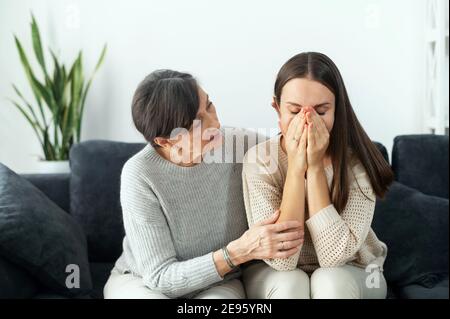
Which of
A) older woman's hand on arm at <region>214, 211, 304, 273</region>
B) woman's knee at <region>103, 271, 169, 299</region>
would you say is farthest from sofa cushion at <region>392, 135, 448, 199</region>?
woman's knee at <region>103, 271, 169, 299</region>

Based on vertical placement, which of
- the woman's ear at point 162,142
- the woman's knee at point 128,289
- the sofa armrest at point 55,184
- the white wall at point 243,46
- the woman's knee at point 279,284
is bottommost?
the woman's knee at point 128,289

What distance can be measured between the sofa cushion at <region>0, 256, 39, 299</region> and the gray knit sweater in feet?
0.81

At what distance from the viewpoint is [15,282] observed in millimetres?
885

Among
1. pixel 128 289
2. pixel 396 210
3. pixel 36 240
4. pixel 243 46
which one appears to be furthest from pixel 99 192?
pixel 396 210

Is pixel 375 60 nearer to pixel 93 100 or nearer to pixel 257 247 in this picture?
pixel 257 247

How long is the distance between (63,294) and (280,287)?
409 millimetres

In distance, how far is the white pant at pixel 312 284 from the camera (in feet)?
2.13

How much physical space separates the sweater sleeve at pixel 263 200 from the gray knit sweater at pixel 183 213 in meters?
0.03

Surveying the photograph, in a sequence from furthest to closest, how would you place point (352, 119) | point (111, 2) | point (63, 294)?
1. point (63, 294)
2. point (111, 2)
3. point (352, 119)

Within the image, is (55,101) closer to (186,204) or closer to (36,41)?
(36,41)

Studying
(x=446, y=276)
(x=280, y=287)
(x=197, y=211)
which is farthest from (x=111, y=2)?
(x=446, y=276)

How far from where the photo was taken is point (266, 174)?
66cm

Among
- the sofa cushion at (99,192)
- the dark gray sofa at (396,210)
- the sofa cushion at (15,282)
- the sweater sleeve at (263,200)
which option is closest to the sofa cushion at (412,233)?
the dark gray sofa at (396,210)

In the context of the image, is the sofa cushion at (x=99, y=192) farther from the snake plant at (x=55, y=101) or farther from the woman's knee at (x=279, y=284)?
the woman's knee at (x=279, y=284)
